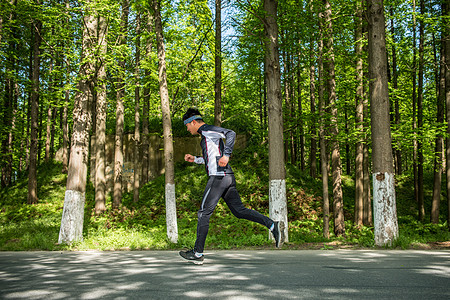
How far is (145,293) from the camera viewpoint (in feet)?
10.8

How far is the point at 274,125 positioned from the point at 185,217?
373 inches

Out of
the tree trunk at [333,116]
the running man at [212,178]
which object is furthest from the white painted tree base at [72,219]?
the tree trunk at [333,116]

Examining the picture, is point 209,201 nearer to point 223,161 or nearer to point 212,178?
point 212,178

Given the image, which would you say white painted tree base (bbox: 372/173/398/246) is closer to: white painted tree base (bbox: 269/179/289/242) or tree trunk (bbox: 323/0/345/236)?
white painted tree base (bbox: 269/179/289/242)

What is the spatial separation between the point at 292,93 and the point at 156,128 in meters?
11.6

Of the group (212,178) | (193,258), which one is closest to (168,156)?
(212,178)

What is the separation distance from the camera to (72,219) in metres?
10.2

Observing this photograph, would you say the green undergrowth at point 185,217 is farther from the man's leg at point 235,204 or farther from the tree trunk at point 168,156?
the man's leg at point 235,204

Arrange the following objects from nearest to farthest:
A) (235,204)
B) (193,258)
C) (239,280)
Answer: (239,280), (193,258), (235,204)

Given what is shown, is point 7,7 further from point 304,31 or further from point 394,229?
point 394,229

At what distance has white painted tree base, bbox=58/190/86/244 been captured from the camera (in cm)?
1012

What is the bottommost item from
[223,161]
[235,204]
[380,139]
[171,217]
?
[171,217]

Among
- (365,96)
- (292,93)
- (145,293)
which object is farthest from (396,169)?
(145,293)

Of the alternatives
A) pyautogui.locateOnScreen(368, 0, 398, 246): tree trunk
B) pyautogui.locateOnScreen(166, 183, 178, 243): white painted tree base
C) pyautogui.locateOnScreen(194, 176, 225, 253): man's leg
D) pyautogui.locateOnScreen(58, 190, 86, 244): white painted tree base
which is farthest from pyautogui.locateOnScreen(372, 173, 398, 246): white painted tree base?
pyautogui.locateOnScreen(58, 190, 86, 244): white painted tree base
